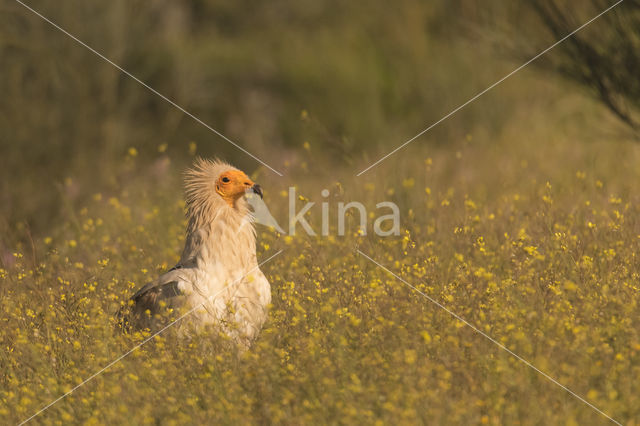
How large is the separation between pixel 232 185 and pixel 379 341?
1537 mm

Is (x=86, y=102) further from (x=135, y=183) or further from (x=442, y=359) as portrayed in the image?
(x=442, y=359)

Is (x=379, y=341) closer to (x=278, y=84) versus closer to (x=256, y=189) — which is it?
(x=256, y=189)

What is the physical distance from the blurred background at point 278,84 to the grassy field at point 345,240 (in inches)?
1.7

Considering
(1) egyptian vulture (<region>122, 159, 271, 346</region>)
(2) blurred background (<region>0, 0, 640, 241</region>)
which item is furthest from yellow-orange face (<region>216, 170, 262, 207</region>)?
(2) blurred background (<region>0, 0, 640, 241</region>)

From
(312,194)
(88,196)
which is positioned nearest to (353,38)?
(312,194)

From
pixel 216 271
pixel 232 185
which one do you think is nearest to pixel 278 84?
pixel 232 185

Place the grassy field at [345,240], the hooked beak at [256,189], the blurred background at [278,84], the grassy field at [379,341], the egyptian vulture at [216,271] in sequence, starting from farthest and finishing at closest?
the blurred background at [278,84]
the hooked beak at [256,189]
the egyptian vulture at [216,271]
the grassy field at [345,240]
the grassy field at [379,341]

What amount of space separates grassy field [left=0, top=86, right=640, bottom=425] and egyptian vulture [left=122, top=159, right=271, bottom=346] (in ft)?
0.54

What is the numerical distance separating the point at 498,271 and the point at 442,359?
166 cm

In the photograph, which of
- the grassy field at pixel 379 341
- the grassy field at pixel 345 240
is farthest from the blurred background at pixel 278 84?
the grassy field at pixel 379 341

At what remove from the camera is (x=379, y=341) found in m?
4.26

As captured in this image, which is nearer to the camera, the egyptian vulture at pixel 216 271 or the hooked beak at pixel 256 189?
the egyptian vulture at pixel 216 271

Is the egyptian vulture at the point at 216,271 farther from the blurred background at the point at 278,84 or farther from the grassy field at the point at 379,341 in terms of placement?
the blurred background at the point at 278,84

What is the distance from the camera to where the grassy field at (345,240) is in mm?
3895
